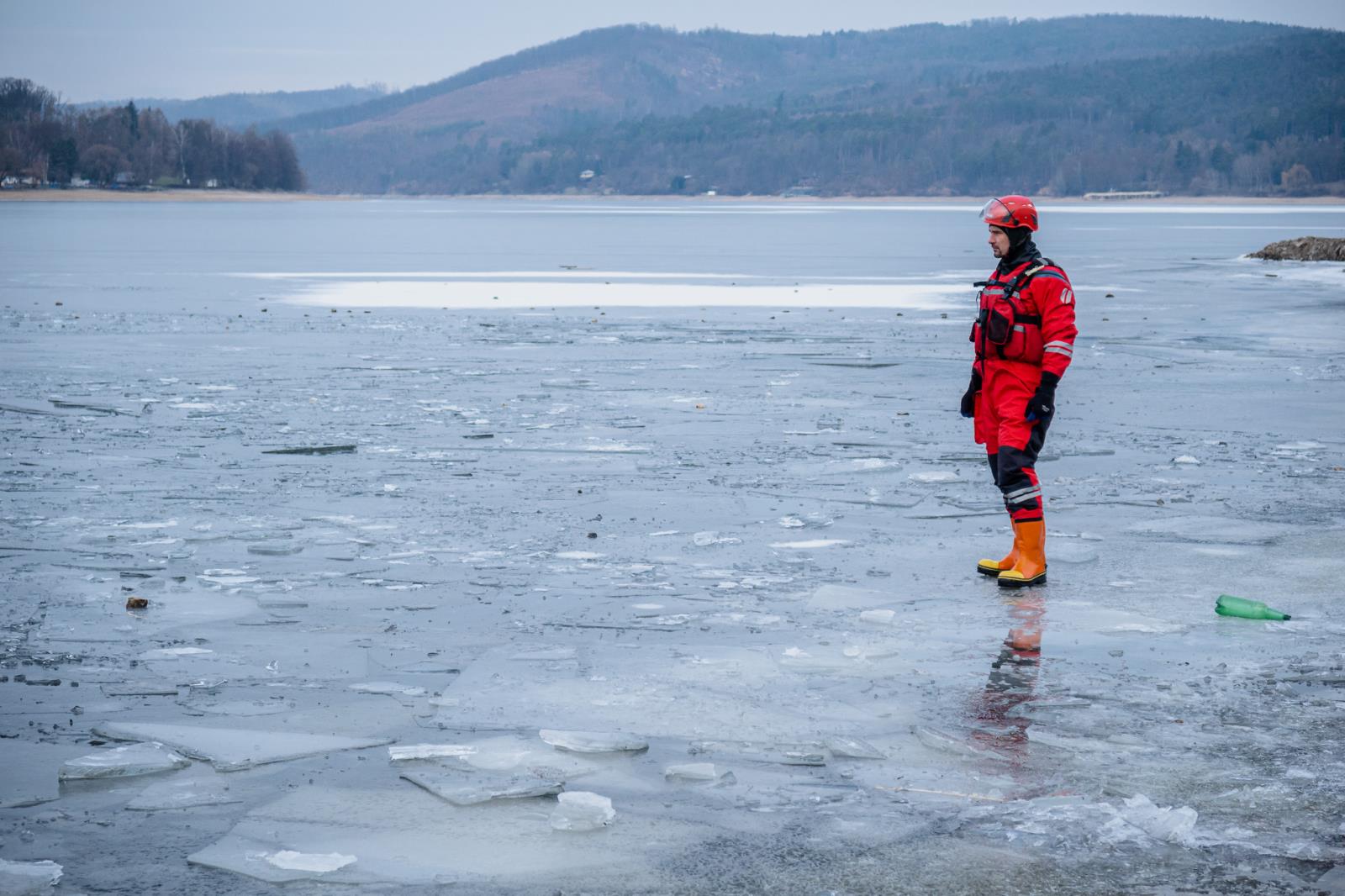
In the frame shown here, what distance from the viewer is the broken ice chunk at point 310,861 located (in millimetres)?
3702

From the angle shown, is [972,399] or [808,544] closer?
[972,399]

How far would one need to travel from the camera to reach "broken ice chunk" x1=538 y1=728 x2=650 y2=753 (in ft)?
15.0

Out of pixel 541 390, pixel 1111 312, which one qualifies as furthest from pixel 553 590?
pixel 1111 312

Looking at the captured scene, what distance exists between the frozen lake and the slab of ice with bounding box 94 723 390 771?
0.02 m

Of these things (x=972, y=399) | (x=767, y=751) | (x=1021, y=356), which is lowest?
(x=767, y=751)

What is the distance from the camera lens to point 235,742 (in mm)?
4594

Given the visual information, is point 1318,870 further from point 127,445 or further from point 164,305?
point 164,305

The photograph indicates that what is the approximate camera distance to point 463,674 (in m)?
5.30

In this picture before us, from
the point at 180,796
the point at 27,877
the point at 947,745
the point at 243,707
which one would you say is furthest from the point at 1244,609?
the point at 27,877

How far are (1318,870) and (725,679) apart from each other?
2076mm

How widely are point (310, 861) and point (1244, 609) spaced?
12.5 ft

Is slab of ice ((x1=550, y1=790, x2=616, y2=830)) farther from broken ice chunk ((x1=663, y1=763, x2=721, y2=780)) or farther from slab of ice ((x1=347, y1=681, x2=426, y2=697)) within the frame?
slab of ice ((x1=347, y1=681, x2=426, y2=697))

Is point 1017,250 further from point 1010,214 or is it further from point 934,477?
point 934,477

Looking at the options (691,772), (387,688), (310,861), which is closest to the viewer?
(310,861)
